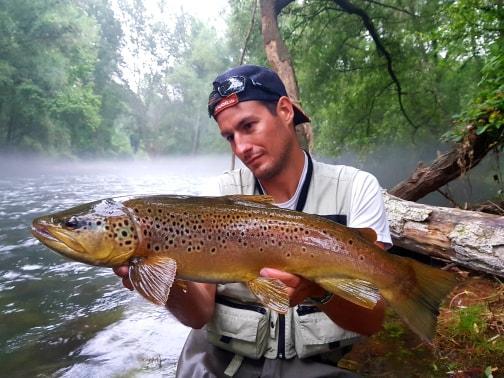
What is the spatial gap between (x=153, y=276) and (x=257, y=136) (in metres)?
1.01

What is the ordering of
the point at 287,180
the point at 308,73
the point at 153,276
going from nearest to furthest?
the point at 153,276
the point at 287,180
the point at 308,73

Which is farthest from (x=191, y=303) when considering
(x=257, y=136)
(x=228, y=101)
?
(x=228, y=101)

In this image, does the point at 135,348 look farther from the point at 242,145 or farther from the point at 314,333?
the point at 242,145

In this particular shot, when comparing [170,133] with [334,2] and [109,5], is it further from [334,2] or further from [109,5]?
[334,2]

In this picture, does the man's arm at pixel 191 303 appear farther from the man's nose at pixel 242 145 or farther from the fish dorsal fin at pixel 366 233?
the fish dorsal fin at pixel 366 233

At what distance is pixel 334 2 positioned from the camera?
12.1 metres

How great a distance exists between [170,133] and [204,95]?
387 inches

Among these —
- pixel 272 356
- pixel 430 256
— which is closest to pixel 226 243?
pixel 272 356

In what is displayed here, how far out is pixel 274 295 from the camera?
199 cm

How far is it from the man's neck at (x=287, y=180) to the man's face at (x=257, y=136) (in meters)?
0.06

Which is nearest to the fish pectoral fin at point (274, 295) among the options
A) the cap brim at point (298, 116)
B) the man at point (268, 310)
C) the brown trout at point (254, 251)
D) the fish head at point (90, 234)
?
the brown trout at point (254, 251)

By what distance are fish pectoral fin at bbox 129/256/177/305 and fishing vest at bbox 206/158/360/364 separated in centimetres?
68

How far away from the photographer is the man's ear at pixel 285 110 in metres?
2.58

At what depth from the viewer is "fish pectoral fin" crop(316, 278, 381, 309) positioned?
199 cm
